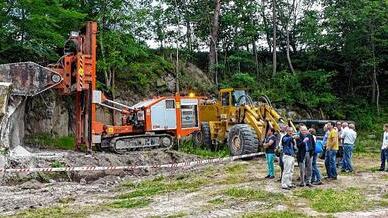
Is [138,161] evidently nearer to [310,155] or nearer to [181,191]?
A: [181,191]

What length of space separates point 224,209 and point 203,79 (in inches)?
780

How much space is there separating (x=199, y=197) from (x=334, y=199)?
9.11ft

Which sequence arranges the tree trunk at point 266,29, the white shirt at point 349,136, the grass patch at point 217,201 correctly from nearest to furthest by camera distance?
1. the grass patch at point 217,201
2. the white shirt at point 349,136
3. the tree trunk at point 266,29

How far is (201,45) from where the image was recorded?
1323 inches

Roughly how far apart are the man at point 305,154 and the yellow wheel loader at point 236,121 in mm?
4851

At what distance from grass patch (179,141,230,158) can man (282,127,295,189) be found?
7.43 metres

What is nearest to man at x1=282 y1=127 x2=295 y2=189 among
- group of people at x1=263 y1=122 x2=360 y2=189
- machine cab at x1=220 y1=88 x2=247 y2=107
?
group of people at x1=263 y1=122 x2=360 y2=189

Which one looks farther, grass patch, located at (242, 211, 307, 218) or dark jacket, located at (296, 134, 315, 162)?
dark jacket, located at (296, 134, 315, 162)

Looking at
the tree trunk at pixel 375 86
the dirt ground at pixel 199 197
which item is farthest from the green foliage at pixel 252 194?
the tree trunk at pixel 375 86

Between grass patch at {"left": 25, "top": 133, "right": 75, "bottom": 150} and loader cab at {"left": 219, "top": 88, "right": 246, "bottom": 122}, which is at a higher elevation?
loader cab at {"left": 219, "top": 88, "right": 246, "bottom": 122}

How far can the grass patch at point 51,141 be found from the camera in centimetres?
2077

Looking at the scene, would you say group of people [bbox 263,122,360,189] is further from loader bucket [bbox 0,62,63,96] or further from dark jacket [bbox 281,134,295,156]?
loader bucket [bbox 0,62,63,96]

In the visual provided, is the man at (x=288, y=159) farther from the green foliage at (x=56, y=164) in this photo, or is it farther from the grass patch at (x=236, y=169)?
the green foliage at (x=56, y=164)

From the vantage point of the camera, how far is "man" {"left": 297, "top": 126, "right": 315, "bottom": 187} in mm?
12211
